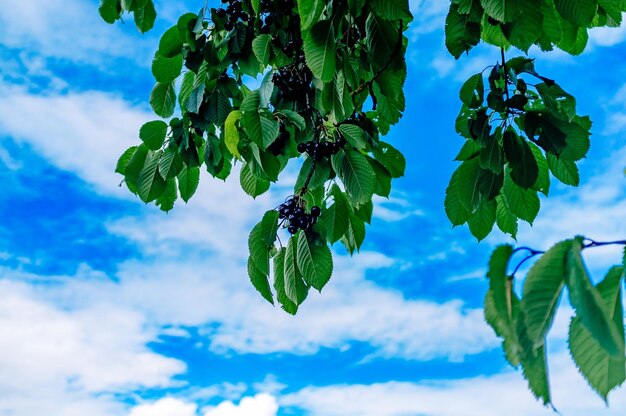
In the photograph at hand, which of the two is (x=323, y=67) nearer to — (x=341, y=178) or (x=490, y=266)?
(x=341, y=178)

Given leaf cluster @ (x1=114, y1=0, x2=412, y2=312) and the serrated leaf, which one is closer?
leaf cluster @ (x1=114, y1=0, x2=412, y2=312)

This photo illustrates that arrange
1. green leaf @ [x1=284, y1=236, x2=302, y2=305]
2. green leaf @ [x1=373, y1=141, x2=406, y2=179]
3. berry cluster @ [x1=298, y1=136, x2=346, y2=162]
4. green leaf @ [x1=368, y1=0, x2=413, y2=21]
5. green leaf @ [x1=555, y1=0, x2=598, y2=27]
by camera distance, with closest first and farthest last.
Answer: green leaf @ [x1=368, y1=0, x2=413, y2=21], green leaf @ [x1=555, y1=0, x2=598, y2=27], green leaf @ [x1=284, y1=236, x2=302, y2=305], berry cluster @ [x1=298, y1=136, x2=346, y2=162], green leaf @ [x1=373, y1=141, x2=406, y2=179]

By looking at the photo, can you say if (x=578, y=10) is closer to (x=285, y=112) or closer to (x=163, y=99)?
(x=285, y=112)

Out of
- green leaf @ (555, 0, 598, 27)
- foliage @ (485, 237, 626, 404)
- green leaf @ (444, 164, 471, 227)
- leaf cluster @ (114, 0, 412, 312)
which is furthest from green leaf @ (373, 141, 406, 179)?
foliage @ (485, 237, 626, 404)

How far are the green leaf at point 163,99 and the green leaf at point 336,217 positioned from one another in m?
0.80

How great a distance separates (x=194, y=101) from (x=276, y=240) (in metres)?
0.62

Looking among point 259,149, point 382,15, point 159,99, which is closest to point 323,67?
point 382,15

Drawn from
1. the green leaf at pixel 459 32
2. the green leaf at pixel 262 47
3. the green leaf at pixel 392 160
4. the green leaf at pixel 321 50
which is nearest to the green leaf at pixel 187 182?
the green leaf at pixel 262 47

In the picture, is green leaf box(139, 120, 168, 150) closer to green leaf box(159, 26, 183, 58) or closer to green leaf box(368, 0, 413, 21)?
green leaf box(159, 26, 183, 58)

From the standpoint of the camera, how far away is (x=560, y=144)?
6.82 feet

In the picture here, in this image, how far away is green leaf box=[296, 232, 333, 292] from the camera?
2.01 metres

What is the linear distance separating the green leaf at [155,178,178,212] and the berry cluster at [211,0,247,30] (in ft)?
2.18

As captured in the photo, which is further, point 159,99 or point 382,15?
point 159,99

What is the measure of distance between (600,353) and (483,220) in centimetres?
158
